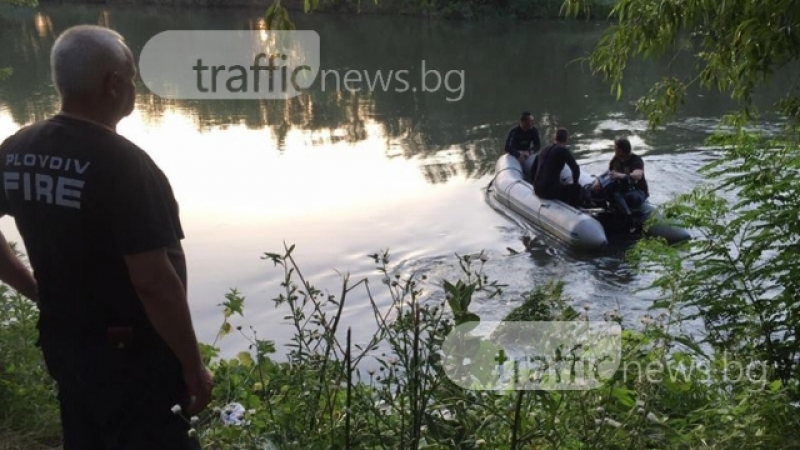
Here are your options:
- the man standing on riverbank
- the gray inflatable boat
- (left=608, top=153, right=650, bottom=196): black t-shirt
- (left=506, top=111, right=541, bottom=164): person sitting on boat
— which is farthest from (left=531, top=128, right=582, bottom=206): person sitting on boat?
the man standing on riverbank

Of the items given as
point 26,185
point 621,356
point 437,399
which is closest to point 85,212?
point 26,185

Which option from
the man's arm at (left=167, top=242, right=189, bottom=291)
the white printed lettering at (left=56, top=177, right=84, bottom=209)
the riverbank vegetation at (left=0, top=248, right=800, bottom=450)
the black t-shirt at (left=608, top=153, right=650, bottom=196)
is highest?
the white printed lettering at (left=56, top=177, right=84, bottom=209)

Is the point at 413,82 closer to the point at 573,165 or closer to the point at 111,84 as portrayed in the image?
the point at 573,165

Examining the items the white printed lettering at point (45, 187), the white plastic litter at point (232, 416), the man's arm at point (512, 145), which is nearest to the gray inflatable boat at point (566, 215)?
the man's arm at point (512, 145)

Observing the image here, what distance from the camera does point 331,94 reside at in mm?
19438

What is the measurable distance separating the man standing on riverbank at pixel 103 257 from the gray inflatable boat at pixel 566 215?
6571 millimetres

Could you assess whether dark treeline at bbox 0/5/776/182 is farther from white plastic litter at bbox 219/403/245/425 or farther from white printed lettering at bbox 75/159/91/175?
white printed lettering at bbox 75/159/91/175

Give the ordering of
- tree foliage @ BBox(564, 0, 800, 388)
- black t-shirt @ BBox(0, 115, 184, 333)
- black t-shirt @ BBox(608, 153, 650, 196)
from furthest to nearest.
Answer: black t-shirt @ BBox(608, 153, 650, 196) < tree foliage @ BBox(564, 0, 800, 388) < black t-shirt @ BBox(0, 115, 184, 333)

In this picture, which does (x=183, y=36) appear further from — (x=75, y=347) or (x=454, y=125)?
(x=75, y=347)

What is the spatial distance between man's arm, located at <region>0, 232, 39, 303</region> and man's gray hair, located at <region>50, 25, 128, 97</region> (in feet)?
1.88

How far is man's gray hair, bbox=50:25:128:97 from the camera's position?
1801 millimetres

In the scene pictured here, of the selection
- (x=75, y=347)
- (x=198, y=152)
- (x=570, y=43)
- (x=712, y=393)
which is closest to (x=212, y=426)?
(x=75, y=347)

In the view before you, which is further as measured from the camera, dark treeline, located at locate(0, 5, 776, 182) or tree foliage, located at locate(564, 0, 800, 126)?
dark treeline, located at locate(0, 5, 776, 182)

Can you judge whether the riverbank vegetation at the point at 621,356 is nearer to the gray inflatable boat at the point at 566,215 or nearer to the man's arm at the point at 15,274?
the man's arm at the point at 15,274
